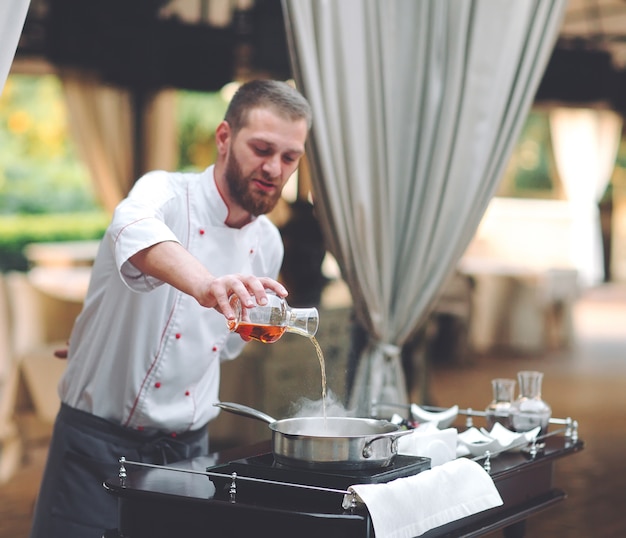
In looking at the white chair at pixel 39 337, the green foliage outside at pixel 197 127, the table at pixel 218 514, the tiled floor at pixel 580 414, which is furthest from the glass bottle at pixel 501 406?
the green foliage outside at pixel 197 127

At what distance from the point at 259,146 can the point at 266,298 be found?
470 millimetres

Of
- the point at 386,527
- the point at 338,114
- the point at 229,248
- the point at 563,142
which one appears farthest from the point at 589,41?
the point at 386,527

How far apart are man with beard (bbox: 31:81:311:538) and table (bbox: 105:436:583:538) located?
0.26 metres

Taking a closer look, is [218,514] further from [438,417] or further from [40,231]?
[40,231]

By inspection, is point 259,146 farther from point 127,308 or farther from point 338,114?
point 338,114

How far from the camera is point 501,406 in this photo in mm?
2305

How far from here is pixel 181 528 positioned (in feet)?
5.62

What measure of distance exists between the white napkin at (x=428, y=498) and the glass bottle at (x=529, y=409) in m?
0.42

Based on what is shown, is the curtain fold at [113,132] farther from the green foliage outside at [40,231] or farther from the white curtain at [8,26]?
the white curtain at [8,26]

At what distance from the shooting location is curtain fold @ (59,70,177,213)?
7.39m

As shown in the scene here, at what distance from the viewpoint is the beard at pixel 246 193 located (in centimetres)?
214

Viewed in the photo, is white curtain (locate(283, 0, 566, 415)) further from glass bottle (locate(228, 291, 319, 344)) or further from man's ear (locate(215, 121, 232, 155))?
glass bottle (locate(228, 291, 319, 344))

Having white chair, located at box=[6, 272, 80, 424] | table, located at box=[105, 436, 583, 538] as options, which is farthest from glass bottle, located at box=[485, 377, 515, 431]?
white chair, located at box=[6, 272, 80, 424]

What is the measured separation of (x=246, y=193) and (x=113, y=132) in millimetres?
5730
